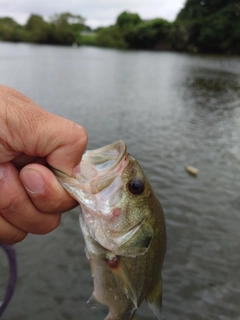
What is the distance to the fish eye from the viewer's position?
2.08 meters

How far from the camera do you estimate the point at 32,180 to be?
1.79 m

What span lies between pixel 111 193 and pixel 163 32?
Answer: 9785 centimetres

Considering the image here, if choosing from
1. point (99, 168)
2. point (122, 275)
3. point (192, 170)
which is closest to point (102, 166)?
point (99, 168)

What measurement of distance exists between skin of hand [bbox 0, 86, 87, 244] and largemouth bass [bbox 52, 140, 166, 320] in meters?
0.10

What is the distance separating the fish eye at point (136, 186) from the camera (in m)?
2.08

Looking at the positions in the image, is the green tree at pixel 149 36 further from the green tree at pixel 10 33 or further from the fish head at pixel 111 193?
the fish head at pixel 111 193

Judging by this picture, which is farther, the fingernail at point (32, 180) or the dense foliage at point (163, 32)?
the dense foliage at point (163, 32)

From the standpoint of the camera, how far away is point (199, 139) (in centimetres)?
1291

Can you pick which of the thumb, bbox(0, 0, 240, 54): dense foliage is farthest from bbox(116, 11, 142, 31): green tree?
the thumb

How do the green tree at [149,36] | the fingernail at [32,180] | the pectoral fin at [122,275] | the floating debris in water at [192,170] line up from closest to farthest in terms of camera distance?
the fingernail at [32,180] < the pectoral fin at [122,275] < the floating debris in water at [192,170] < the green tree at [149,36]

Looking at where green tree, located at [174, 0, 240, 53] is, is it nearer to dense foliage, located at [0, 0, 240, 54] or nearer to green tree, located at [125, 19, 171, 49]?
dense foliage, located at [0, 0, 240, 54]


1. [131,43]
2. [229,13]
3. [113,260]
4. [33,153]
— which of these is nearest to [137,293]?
[113,260]

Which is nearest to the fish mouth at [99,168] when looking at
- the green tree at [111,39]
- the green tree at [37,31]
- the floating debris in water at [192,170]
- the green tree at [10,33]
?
the floating debris in water at [192,170]

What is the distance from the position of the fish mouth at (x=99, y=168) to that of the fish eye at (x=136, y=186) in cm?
10
